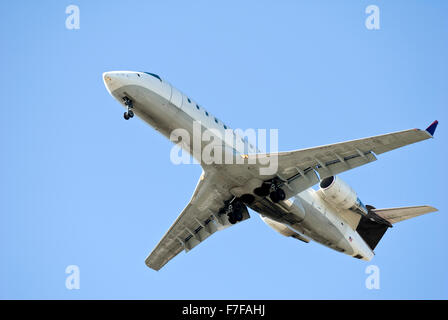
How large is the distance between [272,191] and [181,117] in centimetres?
453

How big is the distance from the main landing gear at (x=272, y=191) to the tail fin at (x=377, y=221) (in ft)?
18.8

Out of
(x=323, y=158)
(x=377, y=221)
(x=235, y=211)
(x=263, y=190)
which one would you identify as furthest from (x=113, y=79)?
(x=377, y=221)

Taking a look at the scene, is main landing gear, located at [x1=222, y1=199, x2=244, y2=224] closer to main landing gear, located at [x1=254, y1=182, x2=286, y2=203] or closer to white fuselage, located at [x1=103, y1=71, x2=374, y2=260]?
main landing gear, located at [x1=254, y1=182, x2=286, y2=203]

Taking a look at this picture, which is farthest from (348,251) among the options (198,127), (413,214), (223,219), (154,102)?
(154,102)

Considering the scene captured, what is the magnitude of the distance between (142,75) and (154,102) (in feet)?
3.58

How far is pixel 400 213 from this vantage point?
2808cm

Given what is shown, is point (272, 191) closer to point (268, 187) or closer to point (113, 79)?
point (268, 187)

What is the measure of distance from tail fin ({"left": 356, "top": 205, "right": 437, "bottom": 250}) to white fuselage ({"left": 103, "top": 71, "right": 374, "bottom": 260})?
2.19 m

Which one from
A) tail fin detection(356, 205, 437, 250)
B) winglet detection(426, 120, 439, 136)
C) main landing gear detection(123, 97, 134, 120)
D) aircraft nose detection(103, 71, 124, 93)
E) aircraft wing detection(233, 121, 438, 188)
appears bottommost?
tail fin detection(356, 205, 437, 250)

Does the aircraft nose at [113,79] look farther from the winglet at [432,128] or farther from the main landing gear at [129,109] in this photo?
the winglet at [432,128]

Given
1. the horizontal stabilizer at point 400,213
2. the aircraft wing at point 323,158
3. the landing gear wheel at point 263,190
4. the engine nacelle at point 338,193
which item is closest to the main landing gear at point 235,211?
the landing gear wheel at point 263,190

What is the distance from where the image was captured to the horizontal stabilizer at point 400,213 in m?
27.2

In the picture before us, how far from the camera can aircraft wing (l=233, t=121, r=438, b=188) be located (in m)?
22.3

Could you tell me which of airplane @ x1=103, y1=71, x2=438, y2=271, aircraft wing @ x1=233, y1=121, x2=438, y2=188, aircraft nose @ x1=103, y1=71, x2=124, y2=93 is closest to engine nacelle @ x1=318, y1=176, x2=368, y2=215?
airplane @ x1=103, y1=71, x2=438, y2=271
